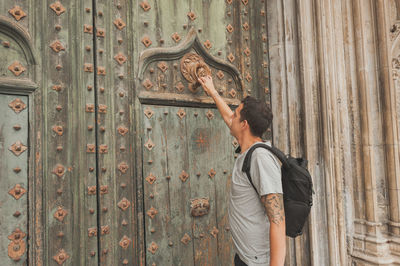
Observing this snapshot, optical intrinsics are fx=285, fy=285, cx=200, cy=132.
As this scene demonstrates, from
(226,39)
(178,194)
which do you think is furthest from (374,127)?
(178,194)

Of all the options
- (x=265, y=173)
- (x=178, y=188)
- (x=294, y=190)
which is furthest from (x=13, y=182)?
(x=294, y=190)

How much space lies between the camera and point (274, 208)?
1192mm

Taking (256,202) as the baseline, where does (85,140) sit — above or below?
above

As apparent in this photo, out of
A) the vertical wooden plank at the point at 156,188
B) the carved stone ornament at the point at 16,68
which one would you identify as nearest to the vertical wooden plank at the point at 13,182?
the carved stone ornament at the point at 16,68

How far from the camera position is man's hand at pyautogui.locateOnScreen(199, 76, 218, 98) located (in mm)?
1700

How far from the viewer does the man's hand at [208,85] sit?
5.58 feet

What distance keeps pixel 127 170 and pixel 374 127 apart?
1882mm

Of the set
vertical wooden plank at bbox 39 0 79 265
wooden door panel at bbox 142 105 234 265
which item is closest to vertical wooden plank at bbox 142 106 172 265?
wooden door panel at bbox 142 105 234 265

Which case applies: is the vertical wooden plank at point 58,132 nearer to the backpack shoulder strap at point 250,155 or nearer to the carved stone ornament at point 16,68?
the carved stone ornament at point 16,68

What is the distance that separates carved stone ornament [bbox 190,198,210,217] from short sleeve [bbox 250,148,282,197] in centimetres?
59

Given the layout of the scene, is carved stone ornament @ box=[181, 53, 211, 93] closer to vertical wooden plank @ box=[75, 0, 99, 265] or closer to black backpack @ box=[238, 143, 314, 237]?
vertical wooden plank @ box=[75, 0, 99, 265]

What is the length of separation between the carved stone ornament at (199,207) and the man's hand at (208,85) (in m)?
0.65

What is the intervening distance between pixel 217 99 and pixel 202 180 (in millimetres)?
515

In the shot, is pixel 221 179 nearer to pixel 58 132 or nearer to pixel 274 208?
pixel 274 208
